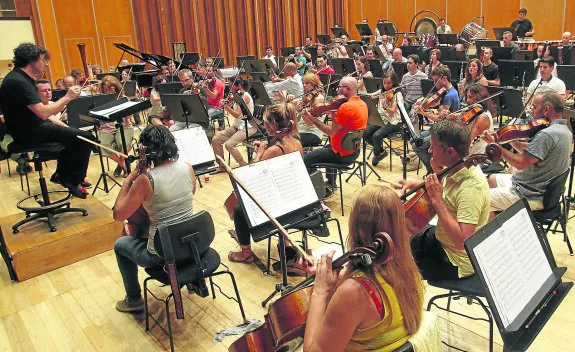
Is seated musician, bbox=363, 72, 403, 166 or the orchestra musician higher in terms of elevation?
the orchestra musician

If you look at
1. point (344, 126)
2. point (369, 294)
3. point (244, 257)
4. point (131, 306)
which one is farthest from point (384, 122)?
point (369, 294)

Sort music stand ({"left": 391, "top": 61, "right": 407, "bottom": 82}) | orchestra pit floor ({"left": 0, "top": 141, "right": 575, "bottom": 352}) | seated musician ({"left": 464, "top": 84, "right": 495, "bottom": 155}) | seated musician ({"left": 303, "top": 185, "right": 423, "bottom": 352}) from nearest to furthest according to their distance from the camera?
seated musician ({"left": 303, "top": 185, "right": 423, "bottom": 352})
orchestra pit floor ({"left": 0, "top": 141, "right": 575, "bottom": 352})
seated musician ({"left": 464, "top": 84, "right": 495, "bottom": 155})
music stand ({"left": 391, "top": 61, "right": 407, "bottom": 82})

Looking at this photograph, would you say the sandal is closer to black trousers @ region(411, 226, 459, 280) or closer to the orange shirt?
the orange shirt

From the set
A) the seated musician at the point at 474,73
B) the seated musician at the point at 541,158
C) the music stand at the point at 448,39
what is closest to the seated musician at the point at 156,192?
the seated musician at the point at 541,158

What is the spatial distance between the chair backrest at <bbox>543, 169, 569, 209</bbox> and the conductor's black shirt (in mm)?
4350

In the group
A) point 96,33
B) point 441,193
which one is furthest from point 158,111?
point 96,33

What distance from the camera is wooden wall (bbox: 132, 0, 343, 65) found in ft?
51.9

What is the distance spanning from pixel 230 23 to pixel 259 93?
33.9 feet

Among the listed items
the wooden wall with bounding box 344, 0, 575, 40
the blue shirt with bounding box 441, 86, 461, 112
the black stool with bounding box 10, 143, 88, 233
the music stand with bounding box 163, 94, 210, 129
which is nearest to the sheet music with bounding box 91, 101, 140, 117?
the black stool with bounding box 10, 143, 88, 233

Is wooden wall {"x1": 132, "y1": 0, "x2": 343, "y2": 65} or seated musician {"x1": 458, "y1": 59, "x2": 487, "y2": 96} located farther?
wooden wall {"x1": 132, "y1": 0, "x2": 343, "y2": 65}

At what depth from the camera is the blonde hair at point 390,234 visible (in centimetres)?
179

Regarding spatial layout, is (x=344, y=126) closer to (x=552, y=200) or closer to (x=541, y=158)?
(x=541, y=158)

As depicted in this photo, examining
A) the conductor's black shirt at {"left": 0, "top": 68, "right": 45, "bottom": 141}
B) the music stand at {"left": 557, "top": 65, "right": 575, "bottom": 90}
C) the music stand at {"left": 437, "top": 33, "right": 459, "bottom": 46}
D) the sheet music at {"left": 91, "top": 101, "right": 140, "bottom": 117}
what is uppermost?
the music stand at {"left": 437, "top": 33, "right": 459, "bottom": 46}

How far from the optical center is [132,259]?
3285 millimetres
